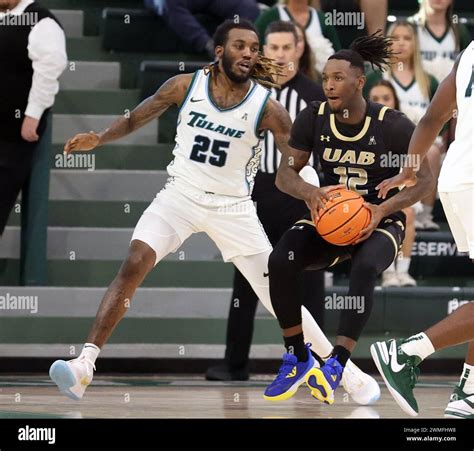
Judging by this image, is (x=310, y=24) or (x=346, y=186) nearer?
(x=346, y=186)

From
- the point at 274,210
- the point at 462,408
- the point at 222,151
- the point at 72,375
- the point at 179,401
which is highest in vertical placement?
the point at 222,151

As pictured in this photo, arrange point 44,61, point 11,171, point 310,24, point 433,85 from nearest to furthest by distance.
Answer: point 44,61, point 11,171, point 310,24, point 433,85


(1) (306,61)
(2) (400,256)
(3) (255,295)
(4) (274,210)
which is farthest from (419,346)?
(2) (400,256)

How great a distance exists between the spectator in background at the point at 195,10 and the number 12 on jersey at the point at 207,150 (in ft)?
10.1

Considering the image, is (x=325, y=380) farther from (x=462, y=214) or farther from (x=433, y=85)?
(x=433, y=85)

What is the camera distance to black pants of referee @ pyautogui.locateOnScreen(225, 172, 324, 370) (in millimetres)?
8555

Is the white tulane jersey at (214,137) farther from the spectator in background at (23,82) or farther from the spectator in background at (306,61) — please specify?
the spectator in background at (23,82)

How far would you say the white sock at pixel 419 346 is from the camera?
21.0ft

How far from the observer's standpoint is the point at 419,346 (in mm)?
6418

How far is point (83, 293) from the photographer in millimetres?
9508

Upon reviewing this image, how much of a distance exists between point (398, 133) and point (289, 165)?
1.92 ft
